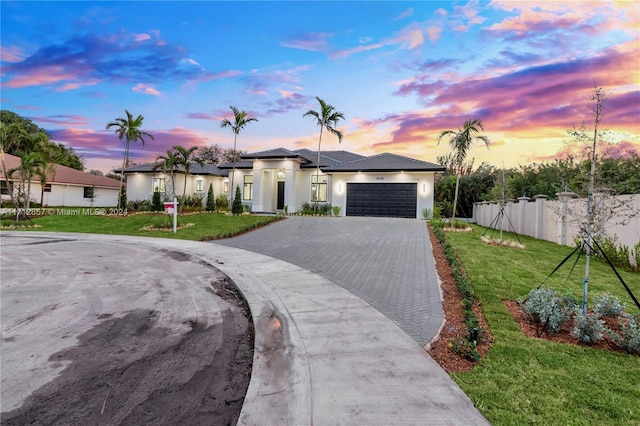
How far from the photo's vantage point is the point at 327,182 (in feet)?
86.6

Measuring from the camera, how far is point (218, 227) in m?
17.8

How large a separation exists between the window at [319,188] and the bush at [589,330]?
22.5 metres

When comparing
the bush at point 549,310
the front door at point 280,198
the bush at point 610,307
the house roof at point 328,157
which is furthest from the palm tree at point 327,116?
the bush at point 610,307

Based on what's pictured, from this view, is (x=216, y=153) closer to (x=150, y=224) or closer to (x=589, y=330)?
(x=150, y=224)

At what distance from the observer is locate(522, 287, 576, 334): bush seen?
4.58m

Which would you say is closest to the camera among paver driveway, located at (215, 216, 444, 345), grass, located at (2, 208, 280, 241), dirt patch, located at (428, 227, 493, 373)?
dirt patch, located at (428, 227, 493, 373)

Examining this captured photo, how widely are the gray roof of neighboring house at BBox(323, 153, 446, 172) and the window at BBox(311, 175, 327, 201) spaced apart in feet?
5.04

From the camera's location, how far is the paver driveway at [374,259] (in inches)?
211

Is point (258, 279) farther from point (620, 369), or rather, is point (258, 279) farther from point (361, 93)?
point (361, 93)

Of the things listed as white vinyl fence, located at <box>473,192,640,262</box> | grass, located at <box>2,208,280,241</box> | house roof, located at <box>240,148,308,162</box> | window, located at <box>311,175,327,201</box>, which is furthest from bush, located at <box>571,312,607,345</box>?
house roof, located at <box>240,148,308,162</box>

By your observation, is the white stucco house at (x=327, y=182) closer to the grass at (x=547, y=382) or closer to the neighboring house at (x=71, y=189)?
the neighboring house at (x=71, y=189)

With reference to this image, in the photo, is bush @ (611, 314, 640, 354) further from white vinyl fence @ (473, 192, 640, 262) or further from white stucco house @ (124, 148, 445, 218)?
white stucco house @ (124, 148, 445, 218)

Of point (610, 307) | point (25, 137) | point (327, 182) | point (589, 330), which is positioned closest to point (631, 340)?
point (589, 330)

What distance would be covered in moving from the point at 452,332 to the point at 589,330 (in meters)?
1.92
